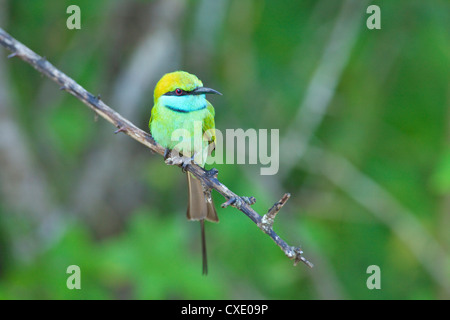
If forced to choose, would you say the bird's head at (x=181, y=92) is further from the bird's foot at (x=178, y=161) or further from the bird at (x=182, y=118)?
the bird's foot at (x=178, y=161)

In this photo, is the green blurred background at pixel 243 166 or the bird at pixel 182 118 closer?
the bird at pixel 182 118

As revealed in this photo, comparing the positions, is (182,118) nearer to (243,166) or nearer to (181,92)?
(181,92)

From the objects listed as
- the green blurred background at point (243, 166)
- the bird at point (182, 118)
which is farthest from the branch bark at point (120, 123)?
the green blurred background at point (243, 166)

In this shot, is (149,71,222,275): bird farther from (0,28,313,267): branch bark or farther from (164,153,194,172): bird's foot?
(0,28,313,267): branch bark

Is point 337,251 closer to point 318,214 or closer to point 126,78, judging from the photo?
point 318,214

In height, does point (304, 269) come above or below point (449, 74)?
below

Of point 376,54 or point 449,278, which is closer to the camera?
point 449,278

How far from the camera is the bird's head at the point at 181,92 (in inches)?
81.0

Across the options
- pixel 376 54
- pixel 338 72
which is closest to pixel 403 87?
pixel 376 54

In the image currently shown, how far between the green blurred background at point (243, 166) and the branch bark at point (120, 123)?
165cm

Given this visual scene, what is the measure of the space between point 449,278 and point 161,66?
223cm

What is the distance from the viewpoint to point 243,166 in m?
3.94

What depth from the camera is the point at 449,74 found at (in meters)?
3.98

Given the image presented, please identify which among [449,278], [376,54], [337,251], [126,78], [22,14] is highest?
[22,14]
